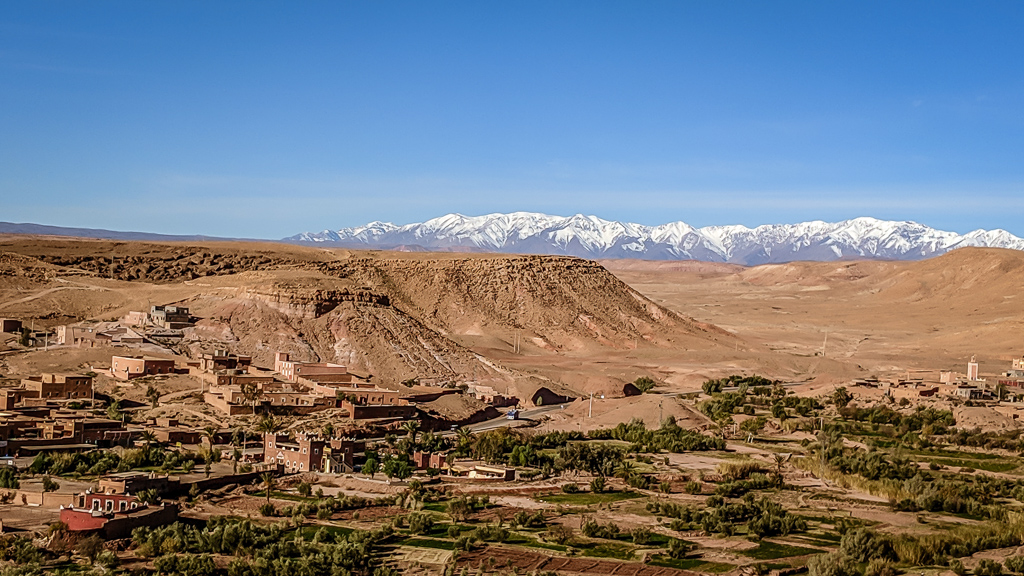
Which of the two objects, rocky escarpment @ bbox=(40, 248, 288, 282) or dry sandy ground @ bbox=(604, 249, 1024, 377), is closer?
rocky escarpment @ bbox=(40, 248, 288, 282)

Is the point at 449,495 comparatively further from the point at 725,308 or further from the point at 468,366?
the point at 725,308

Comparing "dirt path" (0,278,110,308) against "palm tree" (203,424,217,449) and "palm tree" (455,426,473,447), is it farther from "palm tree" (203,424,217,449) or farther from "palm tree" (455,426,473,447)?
"palm tree" (455,426,473,447)

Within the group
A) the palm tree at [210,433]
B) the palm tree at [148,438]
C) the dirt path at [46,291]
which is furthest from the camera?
the dirt path at [46,291]

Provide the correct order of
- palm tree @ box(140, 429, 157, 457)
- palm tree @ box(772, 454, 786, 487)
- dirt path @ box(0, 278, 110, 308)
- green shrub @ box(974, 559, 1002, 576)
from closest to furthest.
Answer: green shrub @ box(974, 559, 1002, 576)
palm tree @ box(140, 429, 157, 457)
palm tree @ box(772, 454, 786, 487)
dirt path @ box(0, 278, 110, 308)

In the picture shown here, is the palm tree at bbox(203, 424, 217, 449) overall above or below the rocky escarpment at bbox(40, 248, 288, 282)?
below

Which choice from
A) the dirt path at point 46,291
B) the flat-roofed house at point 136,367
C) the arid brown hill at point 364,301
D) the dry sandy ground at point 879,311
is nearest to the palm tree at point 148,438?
the flat-roofed house at point 136,367

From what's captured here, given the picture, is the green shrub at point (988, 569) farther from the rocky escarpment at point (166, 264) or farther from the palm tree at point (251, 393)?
the rocky escarpment at point (166, 264)

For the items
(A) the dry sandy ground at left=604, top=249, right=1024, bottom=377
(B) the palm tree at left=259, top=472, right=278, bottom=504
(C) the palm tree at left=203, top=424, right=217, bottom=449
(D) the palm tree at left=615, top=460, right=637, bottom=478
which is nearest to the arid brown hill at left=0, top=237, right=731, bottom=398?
(A) the dry sandy ground at left=604, top=249, right=1024, bottom=377
